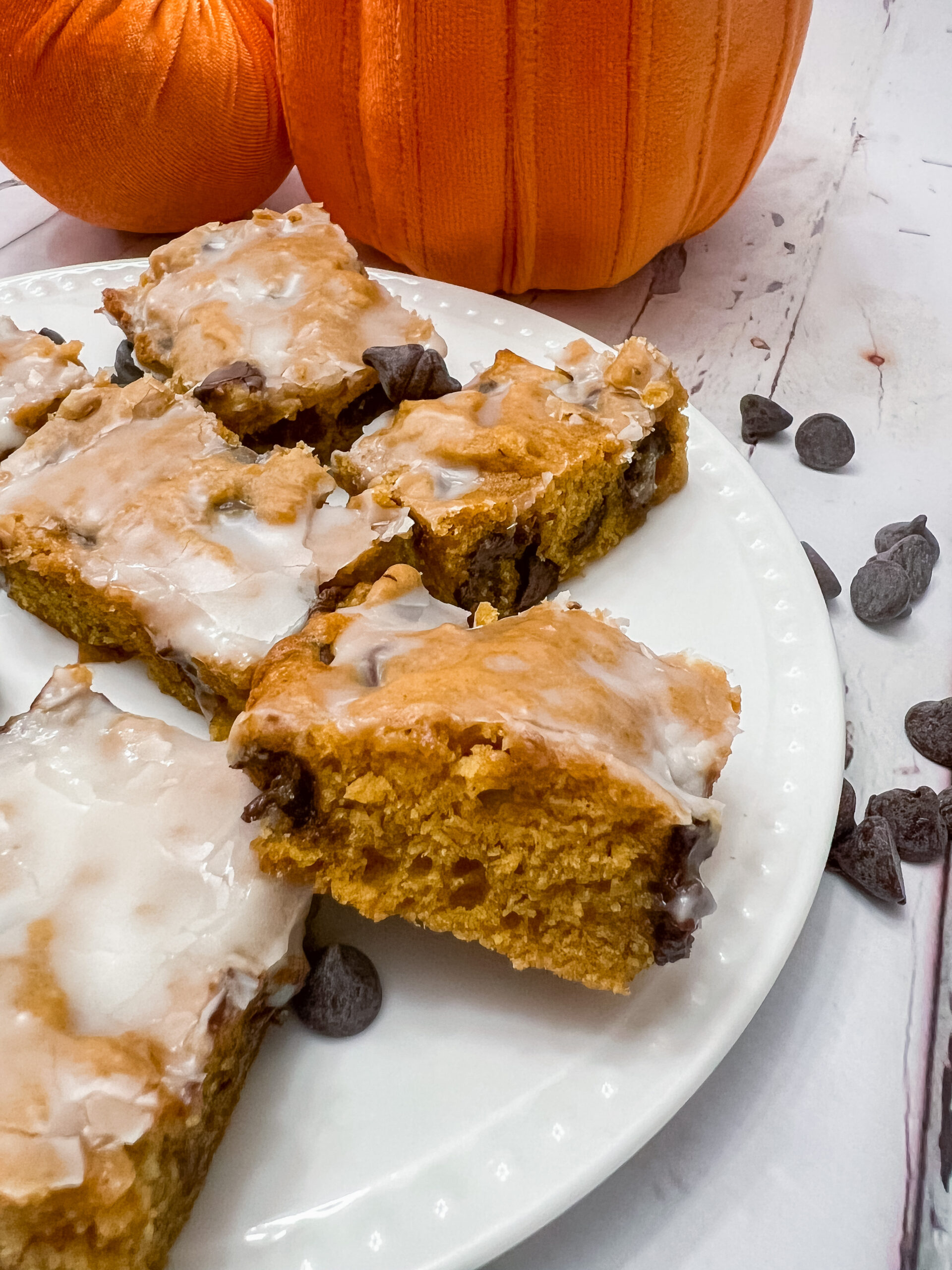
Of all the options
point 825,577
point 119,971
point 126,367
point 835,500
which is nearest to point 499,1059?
point 119,971

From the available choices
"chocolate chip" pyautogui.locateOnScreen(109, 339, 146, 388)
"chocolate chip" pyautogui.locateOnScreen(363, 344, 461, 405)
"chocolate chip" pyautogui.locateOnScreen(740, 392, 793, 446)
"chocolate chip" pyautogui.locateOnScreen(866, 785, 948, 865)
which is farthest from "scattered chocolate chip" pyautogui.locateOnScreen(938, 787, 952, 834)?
"chocolate chip" pyautogui.locateOnScreen(109, 339, 146, 388)

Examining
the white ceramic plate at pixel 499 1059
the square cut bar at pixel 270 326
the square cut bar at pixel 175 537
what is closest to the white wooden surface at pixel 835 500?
the white ceramic plate at pixel 499 1059

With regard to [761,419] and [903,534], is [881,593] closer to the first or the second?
[903,534]

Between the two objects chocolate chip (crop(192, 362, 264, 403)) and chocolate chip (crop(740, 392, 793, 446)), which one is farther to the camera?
chocolate chip (crop(740, 392, 793, 446))

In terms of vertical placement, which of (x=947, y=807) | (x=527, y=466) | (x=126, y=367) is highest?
(x=527, y=466)

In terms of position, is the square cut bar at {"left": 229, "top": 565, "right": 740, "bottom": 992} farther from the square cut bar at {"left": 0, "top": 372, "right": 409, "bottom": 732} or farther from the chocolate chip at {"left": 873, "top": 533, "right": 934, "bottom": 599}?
the chocolate chip at {"left": 873, "top": 533, "right": 934, "bottom": 599}

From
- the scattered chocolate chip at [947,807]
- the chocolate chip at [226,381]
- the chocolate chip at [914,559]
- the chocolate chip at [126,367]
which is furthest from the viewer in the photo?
the chocolate chip at [126,367]

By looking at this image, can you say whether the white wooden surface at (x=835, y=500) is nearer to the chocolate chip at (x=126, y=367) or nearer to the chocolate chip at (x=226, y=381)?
the chocolate chip at (x=126, y=367)

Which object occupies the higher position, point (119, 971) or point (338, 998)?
point (119, 971)
